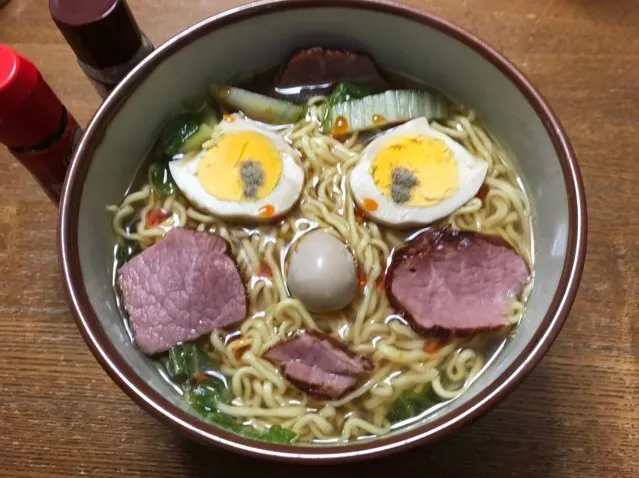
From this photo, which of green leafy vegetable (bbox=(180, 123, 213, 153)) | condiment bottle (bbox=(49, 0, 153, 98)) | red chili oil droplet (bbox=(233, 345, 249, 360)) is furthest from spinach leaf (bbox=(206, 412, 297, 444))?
condiment bottle (bbox=(49, 0, 153, 98))

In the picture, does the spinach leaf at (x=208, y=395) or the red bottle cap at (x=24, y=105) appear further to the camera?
the spinach leaf at (x=208, y=395)

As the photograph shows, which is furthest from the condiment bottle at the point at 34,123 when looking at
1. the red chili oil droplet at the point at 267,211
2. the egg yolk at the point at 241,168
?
the red chili oil droplet at the point at 267,211

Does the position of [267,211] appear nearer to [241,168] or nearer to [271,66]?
[241,168]

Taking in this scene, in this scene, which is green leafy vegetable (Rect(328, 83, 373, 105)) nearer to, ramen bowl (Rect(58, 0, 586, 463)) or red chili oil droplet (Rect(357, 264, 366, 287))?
ramen bowl (Rect(58, 0, 586, 463))

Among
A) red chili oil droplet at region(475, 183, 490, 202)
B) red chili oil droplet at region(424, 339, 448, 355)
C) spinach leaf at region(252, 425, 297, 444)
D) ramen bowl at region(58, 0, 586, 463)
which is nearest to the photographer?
ramen bowl at region(58, 0, 586, 463)

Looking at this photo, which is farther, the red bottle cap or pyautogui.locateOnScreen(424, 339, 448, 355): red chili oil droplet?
pyautogui.locateOnScreen(424, 339, 448, 355): red chili oil droplet

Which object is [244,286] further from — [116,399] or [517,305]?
[517,305]

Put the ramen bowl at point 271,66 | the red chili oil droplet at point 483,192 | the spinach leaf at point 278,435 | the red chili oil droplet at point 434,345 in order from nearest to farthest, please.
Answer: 1. the ramen bowl at point 271,66
2. the spinach leaf at point 278,435
3. the red chili oil droplet at point 434,345
4. the red chili oil droplet at point 483,192

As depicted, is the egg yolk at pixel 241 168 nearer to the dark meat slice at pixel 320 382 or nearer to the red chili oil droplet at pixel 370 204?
the red chili oil droplet at pixel 370 204
